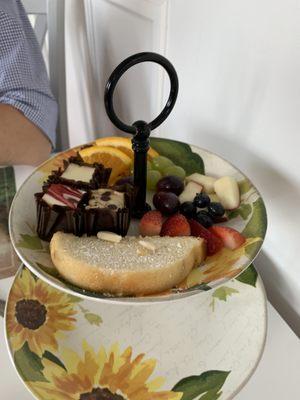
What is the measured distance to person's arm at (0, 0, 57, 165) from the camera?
0.84 meters

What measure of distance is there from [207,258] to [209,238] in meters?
0.03

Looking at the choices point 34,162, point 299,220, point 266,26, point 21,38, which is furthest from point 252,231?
point 21,38

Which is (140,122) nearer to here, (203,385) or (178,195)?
(178,195)

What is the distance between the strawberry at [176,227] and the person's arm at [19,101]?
0.43 m

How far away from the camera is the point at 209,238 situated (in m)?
0.51

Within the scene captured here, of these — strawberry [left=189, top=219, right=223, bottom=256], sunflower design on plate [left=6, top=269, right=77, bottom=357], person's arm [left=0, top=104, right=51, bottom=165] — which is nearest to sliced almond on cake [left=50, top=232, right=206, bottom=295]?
strawberry [left=189, top=219, right=223, bottom=256]

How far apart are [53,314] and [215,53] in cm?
48

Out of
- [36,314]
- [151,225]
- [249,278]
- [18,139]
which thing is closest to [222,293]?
[249,278]

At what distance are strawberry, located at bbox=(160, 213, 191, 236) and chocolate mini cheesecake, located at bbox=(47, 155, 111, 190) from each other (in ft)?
0.35

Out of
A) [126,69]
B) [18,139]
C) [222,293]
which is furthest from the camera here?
[18,139]

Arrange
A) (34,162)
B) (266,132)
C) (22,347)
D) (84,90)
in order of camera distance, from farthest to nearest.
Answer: (84,90), (34,162), (266,132), (22,347)

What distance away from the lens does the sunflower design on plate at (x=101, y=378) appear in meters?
0.45

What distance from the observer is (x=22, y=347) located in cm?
49

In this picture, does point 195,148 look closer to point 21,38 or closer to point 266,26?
point 266,26
